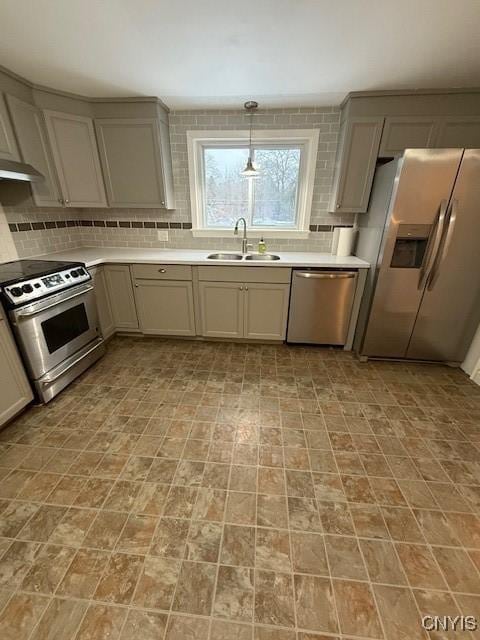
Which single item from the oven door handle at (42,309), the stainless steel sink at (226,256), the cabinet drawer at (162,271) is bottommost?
the oven door handle at (42,309)

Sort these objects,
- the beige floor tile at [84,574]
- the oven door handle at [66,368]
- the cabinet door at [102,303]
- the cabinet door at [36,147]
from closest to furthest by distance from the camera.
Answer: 1. the beige floor tile at [84,574]
2. the oven door handle at [66,368]
3. the cabinet door at [36,147]
4. the cabinet door at [102,303]

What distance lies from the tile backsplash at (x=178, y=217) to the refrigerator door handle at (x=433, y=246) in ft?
3.15

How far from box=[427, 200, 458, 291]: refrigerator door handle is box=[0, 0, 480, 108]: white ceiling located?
3.20ft

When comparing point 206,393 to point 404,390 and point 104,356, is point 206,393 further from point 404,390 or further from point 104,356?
point 404,390

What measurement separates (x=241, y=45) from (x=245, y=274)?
161 centimetres

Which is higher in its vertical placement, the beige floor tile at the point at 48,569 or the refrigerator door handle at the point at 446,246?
the refrigerator door handle at the point at 446,246

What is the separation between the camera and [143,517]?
4.16ft

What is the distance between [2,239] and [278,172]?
277cm

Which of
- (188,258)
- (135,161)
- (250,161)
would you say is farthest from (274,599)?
(135,161)

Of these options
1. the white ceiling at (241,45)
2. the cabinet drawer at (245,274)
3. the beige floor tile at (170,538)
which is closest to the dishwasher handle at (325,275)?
the cabinet drawer at (245,274)

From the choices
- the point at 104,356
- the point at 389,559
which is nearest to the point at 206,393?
the point at 104,356

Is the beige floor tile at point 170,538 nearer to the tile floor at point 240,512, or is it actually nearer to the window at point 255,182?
the tile floor at point 240,512

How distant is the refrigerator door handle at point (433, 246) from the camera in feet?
6.67

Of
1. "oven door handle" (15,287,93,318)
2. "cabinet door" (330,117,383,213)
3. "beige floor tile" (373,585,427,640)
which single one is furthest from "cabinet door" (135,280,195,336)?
"beige floor tile" (373,585,427,640)
